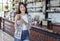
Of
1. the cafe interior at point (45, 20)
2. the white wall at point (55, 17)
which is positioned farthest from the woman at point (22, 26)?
the white wall at point (55, 17)

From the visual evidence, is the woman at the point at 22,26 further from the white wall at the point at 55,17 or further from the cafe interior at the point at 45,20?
the white wall at the point at 55,17

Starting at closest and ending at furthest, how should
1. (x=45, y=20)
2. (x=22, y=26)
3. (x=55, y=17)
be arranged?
(x=22, y=26)
(x=45, y=20)
(x=55, y=17)

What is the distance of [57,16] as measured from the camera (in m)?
5.71

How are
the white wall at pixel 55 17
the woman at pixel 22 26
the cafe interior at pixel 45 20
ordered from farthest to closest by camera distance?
the white wall at pixel 55 17
the cafe interior at pixel 45 20
the woman at pixel 22 26

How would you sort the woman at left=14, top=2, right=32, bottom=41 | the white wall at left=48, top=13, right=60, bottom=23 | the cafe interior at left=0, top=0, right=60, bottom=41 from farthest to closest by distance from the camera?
1. the white wall at left=48, top=13, right=60, bottom=23
2. the cafe interior at left=0, top=0, right=60, bottom=41
3. the woman at left=14, top=2, right=32, bottom=41

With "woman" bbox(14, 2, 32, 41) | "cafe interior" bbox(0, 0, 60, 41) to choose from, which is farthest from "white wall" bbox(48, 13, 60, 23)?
"woman" bbox(14, 2, 32, 41)

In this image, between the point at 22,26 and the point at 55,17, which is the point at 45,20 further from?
the point at 22,26

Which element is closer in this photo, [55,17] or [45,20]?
[45,20]

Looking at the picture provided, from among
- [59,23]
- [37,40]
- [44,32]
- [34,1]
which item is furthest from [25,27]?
[34,1]

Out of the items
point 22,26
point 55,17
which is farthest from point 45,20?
point 22,26

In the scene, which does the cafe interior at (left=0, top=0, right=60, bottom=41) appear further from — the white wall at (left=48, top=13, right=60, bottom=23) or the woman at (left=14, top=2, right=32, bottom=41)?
the woman at (left=14, top=2, right=32, bottom=41)

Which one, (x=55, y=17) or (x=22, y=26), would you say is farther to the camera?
(x=55, y=17)

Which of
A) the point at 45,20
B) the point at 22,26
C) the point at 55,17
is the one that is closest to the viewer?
the point at 22,26

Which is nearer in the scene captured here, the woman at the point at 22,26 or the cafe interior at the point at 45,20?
the woman at the point at 22,26
